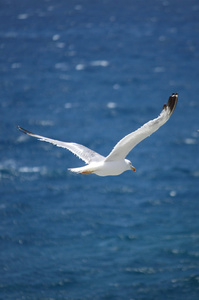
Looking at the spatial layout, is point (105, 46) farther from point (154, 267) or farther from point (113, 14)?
point (154, 267)

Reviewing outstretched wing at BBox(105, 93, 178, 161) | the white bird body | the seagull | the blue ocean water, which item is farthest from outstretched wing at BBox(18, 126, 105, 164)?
the blue ocean water

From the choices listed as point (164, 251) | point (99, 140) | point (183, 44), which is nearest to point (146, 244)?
point (164, 251)

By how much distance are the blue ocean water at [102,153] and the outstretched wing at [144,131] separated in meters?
43.4

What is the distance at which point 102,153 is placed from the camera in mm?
76562

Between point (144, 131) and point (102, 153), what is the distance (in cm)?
5356

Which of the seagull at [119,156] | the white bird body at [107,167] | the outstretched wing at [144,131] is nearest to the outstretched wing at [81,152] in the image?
the seagull at [119,156]

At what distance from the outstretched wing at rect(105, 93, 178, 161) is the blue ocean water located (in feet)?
142

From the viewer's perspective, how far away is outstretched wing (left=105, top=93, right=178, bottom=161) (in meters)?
22.5

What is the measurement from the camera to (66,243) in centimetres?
7250

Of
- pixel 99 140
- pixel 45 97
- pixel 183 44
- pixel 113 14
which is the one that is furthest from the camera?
pixel 113 14

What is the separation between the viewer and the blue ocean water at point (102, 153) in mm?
69188

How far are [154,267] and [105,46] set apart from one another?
151 ft

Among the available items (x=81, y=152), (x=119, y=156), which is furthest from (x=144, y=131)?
(x=81, y=152)

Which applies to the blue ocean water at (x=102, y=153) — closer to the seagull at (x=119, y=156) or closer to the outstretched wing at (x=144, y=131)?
the seagull at (x=119, y=156)
